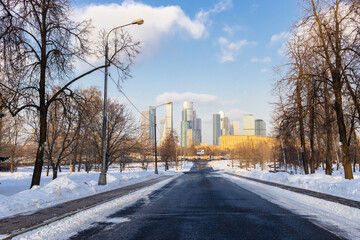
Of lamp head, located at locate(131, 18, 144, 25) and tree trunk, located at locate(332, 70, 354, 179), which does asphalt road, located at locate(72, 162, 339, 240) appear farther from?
lamp head, located at locate(131, 18, 144, 25)

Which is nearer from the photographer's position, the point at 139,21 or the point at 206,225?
the point at 206,225

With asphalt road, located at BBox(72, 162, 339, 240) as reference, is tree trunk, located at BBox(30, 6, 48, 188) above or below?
above

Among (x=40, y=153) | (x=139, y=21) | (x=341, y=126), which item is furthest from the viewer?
(x=139, y=21)

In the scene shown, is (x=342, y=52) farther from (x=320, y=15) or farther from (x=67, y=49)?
(x=67, y=49)

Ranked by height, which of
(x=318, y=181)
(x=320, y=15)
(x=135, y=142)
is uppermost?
(x=320, y=15)

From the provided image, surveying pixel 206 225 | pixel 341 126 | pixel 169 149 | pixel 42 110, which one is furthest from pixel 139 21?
pixel 169 149

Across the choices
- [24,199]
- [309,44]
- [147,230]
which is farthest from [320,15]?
[24,199]

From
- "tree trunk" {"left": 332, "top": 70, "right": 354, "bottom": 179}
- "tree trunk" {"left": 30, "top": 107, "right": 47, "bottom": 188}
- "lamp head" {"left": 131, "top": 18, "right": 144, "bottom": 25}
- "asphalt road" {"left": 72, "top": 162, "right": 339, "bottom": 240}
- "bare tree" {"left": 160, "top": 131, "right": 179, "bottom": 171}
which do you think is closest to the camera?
"asphalt road" {"left": 72, "top": 162, "right": 339, "bottom": 240}

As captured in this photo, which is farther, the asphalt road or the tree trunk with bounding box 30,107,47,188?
the tree trunk with bounding box 30,107,47,188

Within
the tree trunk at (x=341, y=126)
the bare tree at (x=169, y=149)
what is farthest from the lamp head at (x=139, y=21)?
the bare tree at (x=169, y=149)

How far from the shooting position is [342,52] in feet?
57.8

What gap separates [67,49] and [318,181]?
17.1 m

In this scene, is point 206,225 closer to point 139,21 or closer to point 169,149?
point 139,21

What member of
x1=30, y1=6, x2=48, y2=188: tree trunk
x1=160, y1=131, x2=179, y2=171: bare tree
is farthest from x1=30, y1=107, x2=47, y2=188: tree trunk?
x1=160, y1=131, x2=179, y2=171: bare tree
